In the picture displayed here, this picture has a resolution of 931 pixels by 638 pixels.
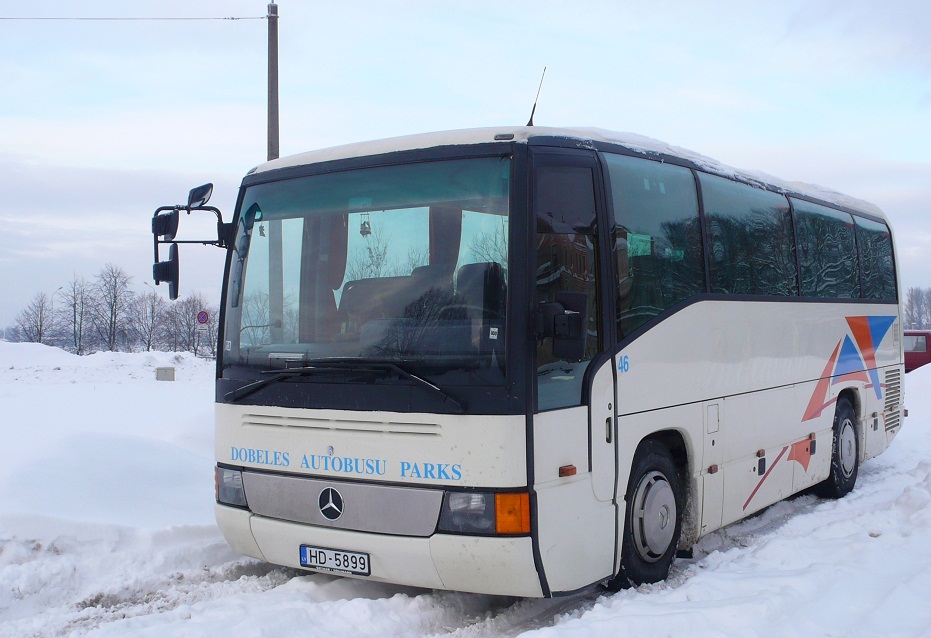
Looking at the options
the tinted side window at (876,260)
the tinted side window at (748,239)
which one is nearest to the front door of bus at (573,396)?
the tinted side window at (748,239)

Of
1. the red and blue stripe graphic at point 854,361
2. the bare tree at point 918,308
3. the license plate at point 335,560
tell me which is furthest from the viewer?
the bare tree at point 918,308

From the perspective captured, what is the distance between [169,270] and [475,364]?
2.43m

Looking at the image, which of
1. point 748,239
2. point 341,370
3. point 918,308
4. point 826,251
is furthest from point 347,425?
point 918,308

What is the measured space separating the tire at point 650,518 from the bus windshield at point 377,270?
1.58 m

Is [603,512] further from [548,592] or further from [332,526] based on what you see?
[332,526]

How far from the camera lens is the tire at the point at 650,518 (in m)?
5.90

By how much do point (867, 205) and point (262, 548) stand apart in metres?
8.68

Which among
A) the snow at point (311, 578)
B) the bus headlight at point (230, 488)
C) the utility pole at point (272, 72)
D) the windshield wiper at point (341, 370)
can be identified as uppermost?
the utility pole at point (272, 72)

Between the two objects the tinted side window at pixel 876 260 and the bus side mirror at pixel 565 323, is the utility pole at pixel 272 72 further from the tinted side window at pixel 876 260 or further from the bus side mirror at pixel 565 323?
the bus side mirror at pixel 565 323

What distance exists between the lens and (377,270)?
17.9ft

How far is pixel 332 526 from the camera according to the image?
5461mm

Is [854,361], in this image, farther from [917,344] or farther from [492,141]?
[917,344]

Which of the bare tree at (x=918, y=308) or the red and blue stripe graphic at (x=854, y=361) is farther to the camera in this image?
the bare tree at (x=918, y=308)

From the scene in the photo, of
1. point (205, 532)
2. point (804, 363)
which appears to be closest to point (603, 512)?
point (205, 532)
